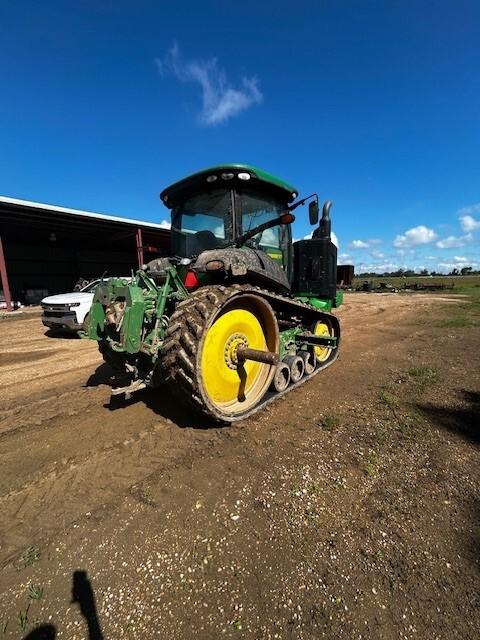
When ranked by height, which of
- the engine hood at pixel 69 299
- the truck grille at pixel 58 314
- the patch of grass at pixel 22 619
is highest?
the engine hood at pixel 69 299

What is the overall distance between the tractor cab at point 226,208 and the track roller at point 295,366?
151 cm

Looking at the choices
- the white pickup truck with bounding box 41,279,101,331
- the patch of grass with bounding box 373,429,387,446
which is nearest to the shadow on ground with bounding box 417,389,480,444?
the patch of grass with bounding box 373,429,387,446

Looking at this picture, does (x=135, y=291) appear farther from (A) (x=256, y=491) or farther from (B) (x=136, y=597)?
(B) (x=136, y=597)

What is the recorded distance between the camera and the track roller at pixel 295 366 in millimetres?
4852

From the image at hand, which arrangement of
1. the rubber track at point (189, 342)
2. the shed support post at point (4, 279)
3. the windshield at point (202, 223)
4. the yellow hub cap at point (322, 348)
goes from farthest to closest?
the shed support post at point (4, 279), the yellow hub cap at point (322, 348), the windshield at point (202, 223), the rubber track at point (189, 342)

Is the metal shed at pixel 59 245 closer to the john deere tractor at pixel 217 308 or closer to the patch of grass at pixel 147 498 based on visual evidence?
the john deere tractor at pixel 217 308

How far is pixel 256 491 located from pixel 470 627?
4.71 ft

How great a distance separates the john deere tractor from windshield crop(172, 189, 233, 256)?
0.01m

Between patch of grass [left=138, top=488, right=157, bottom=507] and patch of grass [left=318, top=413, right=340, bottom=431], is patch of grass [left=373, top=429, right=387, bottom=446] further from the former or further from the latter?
patch of grass [left=138, top=488, right=157, bottom=507]

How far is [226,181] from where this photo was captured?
13.8 ft

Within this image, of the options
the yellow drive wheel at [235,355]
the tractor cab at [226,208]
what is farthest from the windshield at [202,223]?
the yellow drive wheel at [235,355]

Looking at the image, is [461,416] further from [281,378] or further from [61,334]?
[61,334]

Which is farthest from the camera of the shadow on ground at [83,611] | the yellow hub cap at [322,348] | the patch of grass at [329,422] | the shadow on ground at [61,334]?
the shadow on ground at [61,334]

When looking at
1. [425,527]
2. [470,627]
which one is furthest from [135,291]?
[470,627]
